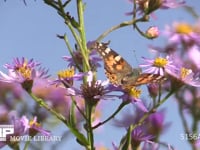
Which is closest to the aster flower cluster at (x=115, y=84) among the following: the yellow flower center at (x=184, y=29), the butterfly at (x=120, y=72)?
the butterfly at (x=120, y=72)

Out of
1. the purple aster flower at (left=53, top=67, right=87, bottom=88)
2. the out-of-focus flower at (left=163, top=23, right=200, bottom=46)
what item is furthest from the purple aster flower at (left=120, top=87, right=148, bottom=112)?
the out-of-focus flower at (left=163, top=23, right=200, bottom=46)

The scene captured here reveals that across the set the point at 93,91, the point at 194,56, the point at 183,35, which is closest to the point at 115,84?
the point at 93,91

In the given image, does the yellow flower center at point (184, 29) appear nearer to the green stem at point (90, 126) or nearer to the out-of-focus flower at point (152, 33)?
the out-of-focus flower at point (152, 33)

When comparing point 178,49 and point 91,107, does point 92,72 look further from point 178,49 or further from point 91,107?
point 178,49

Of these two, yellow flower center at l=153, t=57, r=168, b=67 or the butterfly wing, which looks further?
yellow flower center at l=153, t=57, r=168, b=67

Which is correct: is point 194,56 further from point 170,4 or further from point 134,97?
point 134,97

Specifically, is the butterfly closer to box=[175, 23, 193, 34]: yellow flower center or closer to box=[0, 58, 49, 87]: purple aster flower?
box=[0, 58, 49, 87]: purple aster flower
